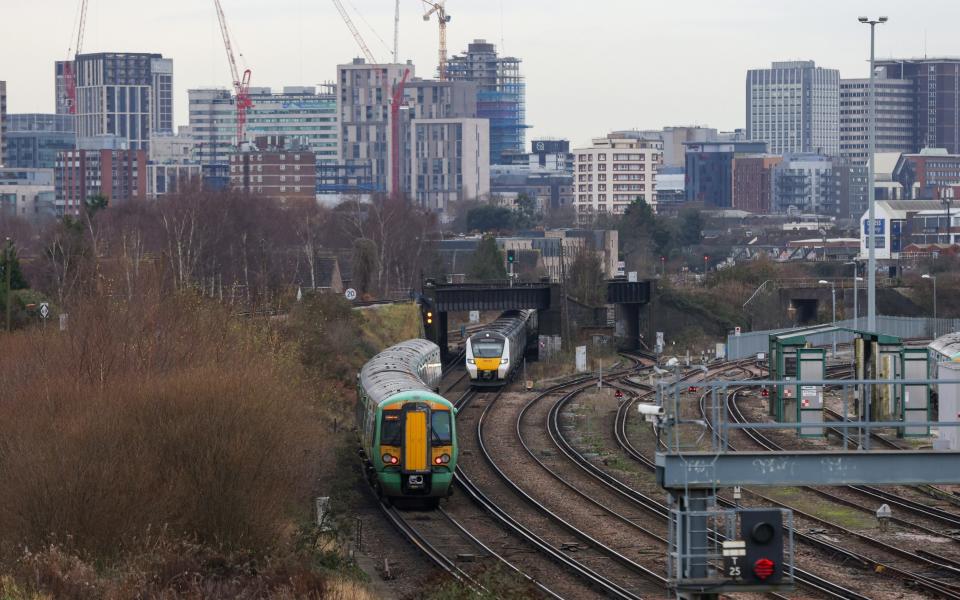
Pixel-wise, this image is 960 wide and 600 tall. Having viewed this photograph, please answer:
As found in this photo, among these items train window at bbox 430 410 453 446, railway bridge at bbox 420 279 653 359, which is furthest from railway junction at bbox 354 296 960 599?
railway bridge at bbox 420 279 653 359

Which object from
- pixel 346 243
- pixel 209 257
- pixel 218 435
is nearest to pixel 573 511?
pixel 218 435

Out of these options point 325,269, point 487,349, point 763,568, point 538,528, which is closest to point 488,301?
point 487,349

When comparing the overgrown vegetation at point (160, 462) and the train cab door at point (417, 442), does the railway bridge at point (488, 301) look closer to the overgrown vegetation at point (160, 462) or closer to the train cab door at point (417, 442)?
the overgrown vegetation at point (160, 462)

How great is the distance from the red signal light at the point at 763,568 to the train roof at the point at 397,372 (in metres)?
15.3

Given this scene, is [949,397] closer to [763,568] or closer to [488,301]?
[763,568]

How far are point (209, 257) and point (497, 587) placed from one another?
7090cm

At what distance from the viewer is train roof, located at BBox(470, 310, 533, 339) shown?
62312 mm

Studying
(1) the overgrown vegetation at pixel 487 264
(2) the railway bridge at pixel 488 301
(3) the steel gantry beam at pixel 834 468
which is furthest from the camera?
(1) the overgrown vegetation at pixel 487 264

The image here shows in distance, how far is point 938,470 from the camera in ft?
65.6

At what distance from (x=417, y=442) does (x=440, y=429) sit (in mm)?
568

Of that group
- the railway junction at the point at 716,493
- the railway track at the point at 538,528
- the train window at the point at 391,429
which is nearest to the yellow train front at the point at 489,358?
the railway junction at the point at 716,493

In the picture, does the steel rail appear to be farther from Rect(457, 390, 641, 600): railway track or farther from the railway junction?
Rect(457, 390, 641, 600): railway track

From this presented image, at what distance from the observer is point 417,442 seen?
107 ft

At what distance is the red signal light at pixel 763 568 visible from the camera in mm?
18859
